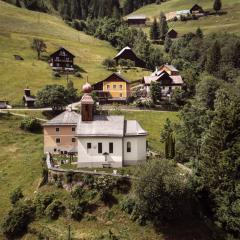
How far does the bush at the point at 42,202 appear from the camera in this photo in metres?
54.1

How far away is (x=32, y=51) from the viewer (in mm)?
132875

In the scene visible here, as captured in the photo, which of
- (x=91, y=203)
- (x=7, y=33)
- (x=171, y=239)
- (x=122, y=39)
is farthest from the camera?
(x=122, y=39)

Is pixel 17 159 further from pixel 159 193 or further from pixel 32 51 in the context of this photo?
pixel 32 51

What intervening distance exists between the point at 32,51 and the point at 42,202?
85364 millimetres

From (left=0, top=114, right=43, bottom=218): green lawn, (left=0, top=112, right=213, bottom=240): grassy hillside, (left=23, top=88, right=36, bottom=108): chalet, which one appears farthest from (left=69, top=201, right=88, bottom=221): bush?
(left=23, top=88, right=36, bottom=108): chalet

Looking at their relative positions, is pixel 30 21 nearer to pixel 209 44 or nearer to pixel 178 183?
pixel 209 44

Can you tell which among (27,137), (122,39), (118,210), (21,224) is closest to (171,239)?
(118,210)

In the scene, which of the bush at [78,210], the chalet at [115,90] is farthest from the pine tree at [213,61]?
the bush at [78,210]

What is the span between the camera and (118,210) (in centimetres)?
5266

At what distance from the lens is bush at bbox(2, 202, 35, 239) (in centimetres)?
5278

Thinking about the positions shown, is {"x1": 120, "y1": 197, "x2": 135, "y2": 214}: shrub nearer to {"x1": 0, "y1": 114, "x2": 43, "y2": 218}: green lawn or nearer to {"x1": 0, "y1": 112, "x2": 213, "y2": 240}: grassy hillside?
{"x1": 0, "y1": 112, "x2": 213, "y2": 240}: grassy hillside

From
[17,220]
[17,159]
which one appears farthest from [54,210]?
[17,159]

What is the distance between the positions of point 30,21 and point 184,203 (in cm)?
12857

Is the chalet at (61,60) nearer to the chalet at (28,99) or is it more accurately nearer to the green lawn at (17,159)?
the chalet at (28,99)
